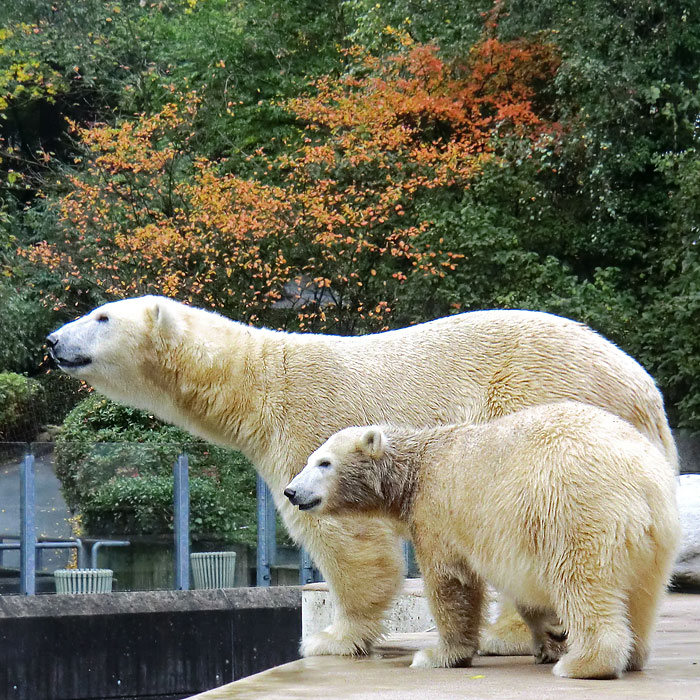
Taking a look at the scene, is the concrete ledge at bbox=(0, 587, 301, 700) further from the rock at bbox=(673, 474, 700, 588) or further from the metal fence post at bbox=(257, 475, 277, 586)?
the rock at bbox=(673, 474, 700, 588)

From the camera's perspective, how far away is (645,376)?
5531mm

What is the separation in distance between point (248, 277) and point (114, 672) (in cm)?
780

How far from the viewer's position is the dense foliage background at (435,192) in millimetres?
16672

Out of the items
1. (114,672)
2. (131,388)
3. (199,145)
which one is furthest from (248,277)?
(131,388)

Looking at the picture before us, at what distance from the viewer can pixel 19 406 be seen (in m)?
19.9

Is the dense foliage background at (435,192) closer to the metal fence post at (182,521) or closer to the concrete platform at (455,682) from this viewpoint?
the metal fence post at (182,521)

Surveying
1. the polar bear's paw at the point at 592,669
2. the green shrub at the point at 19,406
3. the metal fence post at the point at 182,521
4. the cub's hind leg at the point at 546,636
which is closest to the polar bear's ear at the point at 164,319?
the cub's hind leg at the point at 546,636

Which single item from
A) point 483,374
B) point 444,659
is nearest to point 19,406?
point 483,374

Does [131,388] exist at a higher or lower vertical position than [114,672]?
higher

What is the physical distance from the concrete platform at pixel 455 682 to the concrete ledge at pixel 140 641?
5.11m

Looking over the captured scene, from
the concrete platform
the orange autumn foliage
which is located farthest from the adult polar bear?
the orange autumn foliage

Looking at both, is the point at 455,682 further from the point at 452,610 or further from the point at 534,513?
the point at 534,513

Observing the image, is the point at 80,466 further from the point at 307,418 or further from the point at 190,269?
the point at 190,269

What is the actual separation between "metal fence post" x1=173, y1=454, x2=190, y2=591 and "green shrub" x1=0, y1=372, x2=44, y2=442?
351 inches
